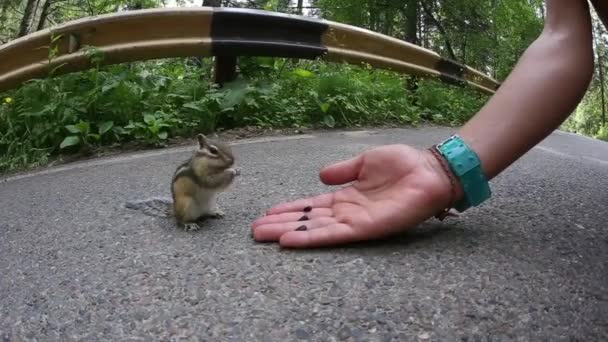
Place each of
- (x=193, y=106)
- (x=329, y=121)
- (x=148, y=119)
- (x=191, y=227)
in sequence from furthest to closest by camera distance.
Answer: (x=329, y=121), (x=193, y=106), (x=148, y=119), (x=191, y=227)

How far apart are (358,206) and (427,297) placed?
1.83 feet

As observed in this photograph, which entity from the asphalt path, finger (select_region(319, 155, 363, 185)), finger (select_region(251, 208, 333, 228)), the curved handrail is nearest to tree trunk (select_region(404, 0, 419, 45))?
the curved handrail

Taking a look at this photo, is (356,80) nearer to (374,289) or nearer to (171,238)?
(171,238)

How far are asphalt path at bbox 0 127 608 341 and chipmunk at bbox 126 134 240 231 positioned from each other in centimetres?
9

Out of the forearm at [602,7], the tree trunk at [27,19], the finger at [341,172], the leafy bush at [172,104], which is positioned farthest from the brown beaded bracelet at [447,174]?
the tree trunk at [27,19]

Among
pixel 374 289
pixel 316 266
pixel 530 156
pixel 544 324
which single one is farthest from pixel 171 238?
pixel 530 156


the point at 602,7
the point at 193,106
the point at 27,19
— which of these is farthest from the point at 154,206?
the point at 27,19

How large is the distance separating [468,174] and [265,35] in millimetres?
3384

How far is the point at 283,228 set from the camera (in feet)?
6.86

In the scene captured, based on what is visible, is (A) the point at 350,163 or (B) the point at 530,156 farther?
(B) the point at 530,156

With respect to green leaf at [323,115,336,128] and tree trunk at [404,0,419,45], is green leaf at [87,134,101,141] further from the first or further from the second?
tree trunk at [404,0,419,45]

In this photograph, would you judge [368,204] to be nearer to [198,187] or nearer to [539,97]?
[539,97]

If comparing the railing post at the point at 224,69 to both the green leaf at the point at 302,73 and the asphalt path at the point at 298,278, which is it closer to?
the green leaf at the point at 302,73

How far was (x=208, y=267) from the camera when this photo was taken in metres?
1.89
